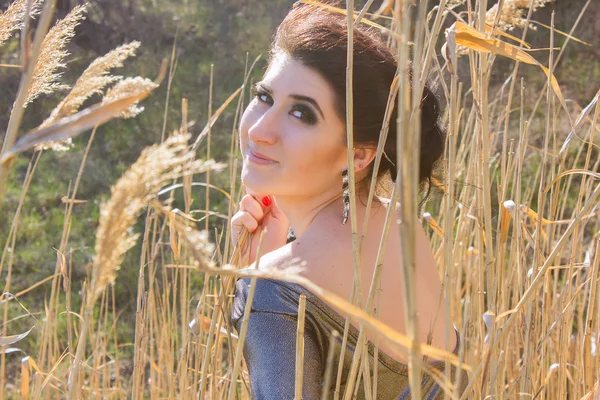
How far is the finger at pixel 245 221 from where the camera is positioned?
1396mm

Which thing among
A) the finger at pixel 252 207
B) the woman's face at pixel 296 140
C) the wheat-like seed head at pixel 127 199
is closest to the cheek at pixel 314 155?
the woman's face at pixel 296 140

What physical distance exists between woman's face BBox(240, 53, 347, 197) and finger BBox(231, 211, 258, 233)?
0.15 m

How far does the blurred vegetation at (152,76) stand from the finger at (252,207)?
1.90 meters

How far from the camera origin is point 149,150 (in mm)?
471

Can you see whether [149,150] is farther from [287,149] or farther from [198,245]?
[287,149]

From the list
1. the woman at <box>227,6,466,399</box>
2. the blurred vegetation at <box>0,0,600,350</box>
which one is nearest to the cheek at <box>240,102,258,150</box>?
the woman at <box>227,6,466,399</box>

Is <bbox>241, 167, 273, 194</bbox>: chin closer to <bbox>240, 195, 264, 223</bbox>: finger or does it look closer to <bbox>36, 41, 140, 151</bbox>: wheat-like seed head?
<bbox>240, 195, 264, 223</bbox>: finger

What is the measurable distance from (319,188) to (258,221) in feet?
0.74

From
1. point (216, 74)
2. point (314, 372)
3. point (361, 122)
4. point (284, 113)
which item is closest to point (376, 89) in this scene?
point (361, 122)

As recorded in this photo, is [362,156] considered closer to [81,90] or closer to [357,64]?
[357,64]

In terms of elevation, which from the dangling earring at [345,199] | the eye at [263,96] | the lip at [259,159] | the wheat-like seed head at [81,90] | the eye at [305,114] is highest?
the wheat-like seed head at [81,90]

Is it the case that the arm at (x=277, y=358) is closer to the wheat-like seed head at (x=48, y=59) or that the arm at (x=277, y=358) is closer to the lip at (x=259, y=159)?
the lip at (x=259, y=159)

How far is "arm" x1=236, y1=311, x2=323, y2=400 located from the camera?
112cm

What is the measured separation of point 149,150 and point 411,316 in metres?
0.19
